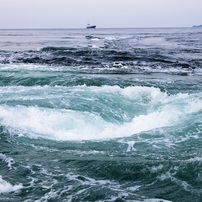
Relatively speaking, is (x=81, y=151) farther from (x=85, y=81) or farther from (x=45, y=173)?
(x=85, y=81)

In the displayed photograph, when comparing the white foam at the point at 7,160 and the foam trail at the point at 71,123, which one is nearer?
the white foam at the point at 7,160

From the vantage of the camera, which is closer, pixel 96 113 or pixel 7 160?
pixel 7 160

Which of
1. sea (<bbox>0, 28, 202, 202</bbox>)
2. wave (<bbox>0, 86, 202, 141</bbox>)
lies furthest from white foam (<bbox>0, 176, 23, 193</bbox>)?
wave (<bbox>0, 86, 202, 141</bbox>)

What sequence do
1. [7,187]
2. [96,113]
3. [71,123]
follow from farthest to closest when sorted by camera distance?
[96,113]
[71,123]
[7,187]

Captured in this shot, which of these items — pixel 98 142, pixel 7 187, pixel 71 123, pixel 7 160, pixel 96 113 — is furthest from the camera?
pixel 96 113

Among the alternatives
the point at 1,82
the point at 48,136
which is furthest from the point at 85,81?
the point at 48,136

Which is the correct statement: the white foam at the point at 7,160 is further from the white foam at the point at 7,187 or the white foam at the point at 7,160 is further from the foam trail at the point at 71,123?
the foam trail at the point at 71,123

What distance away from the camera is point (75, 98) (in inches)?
508

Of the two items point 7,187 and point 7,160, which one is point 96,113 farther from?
point 7,187

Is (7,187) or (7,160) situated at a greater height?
(7,160)

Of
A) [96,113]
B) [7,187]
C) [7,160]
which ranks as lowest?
[7,187]

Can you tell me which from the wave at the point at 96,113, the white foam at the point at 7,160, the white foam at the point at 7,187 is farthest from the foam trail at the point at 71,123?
the white foam at the point at 7,187

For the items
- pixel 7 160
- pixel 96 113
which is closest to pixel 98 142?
pixel 7 160

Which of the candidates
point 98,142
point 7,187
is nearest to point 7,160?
point 7,187
